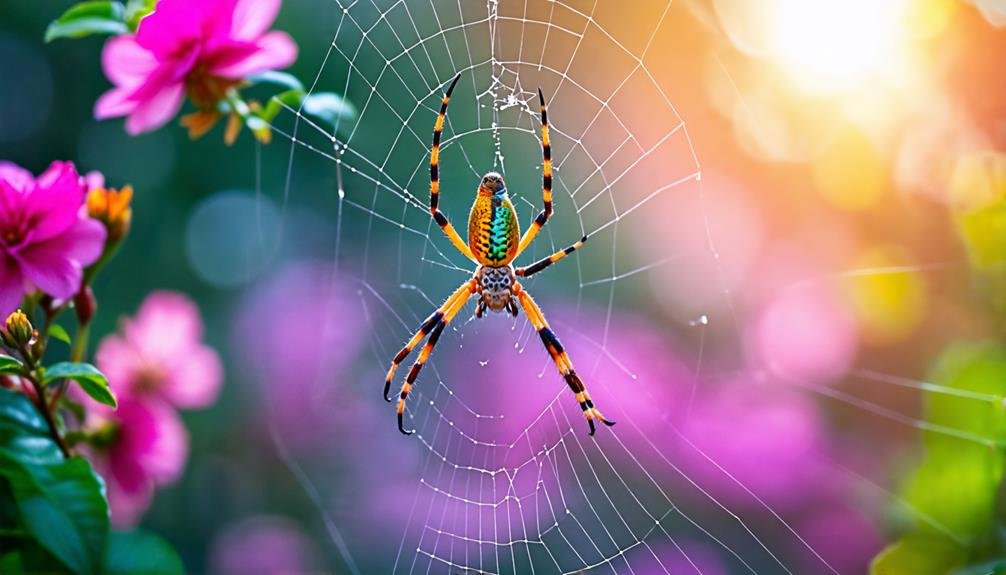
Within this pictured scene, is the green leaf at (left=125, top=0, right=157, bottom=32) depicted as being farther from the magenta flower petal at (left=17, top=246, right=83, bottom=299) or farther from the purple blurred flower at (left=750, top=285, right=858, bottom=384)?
the purple blurred flower at (left=750, top=285, right=858, bottom=384)

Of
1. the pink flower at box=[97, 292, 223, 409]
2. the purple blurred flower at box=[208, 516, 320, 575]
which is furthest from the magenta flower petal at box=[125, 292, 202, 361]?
the purple blurred flower at box=[208, 516, 320, 575]

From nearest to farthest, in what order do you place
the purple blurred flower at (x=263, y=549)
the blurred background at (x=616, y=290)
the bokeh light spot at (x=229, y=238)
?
the blurred background at (x=616, y=290), the purple blurred flower at (x=263, y=549), the bokeh light spot at (x=229, y=238)

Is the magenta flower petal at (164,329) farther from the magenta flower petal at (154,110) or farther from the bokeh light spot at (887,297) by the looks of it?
the bokeh light spot at (887,297)

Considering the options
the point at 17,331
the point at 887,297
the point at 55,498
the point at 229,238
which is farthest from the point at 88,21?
the point at 229,238

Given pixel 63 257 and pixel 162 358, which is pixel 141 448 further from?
pixel 63 257

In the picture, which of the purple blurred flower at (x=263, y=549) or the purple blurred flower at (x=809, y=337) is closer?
the purple blurred flower at (x=809, y=337)

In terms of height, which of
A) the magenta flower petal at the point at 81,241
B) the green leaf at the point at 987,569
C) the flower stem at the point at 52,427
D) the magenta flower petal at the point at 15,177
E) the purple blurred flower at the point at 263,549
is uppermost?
the magenta flower petal at the point at 15,177

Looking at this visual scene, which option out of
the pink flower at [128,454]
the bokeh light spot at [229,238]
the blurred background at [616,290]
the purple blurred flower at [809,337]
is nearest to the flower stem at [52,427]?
the pink flower at [128,454]
